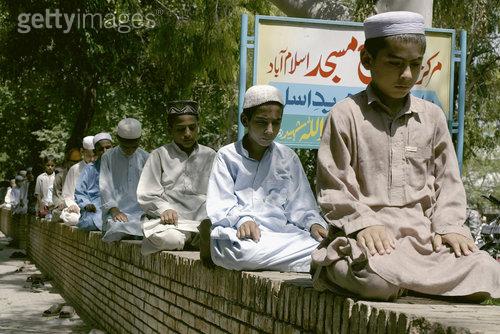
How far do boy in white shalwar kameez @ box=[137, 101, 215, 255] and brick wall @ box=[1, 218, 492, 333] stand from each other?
0.44 meters

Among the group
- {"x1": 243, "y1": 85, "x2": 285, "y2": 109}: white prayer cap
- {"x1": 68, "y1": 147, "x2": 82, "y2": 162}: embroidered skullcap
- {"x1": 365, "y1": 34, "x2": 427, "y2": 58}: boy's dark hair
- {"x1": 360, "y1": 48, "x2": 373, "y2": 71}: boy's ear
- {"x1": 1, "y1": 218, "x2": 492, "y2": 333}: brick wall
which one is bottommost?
{"x1": 1, "y1": 218, "x2": 492, "y2": 333}: brick wall

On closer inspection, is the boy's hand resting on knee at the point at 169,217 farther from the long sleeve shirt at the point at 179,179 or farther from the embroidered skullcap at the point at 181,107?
the embroidered skullcap at the point at 181,107

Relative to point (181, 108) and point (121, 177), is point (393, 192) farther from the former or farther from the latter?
→ point (121, 177)

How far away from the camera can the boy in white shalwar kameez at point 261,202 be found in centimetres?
471

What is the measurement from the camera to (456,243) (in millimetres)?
3371

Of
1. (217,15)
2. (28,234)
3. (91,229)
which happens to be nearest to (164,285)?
(91,229)

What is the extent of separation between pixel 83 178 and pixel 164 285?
474cm

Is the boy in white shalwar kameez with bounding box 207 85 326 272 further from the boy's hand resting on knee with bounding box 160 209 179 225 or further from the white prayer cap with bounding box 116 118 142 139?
the white prayer cap with bounding box 116 118 142 139

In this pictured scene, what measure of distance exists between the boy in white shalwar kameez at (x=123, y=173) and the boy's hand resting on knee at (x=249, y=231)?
4305 millimetres
